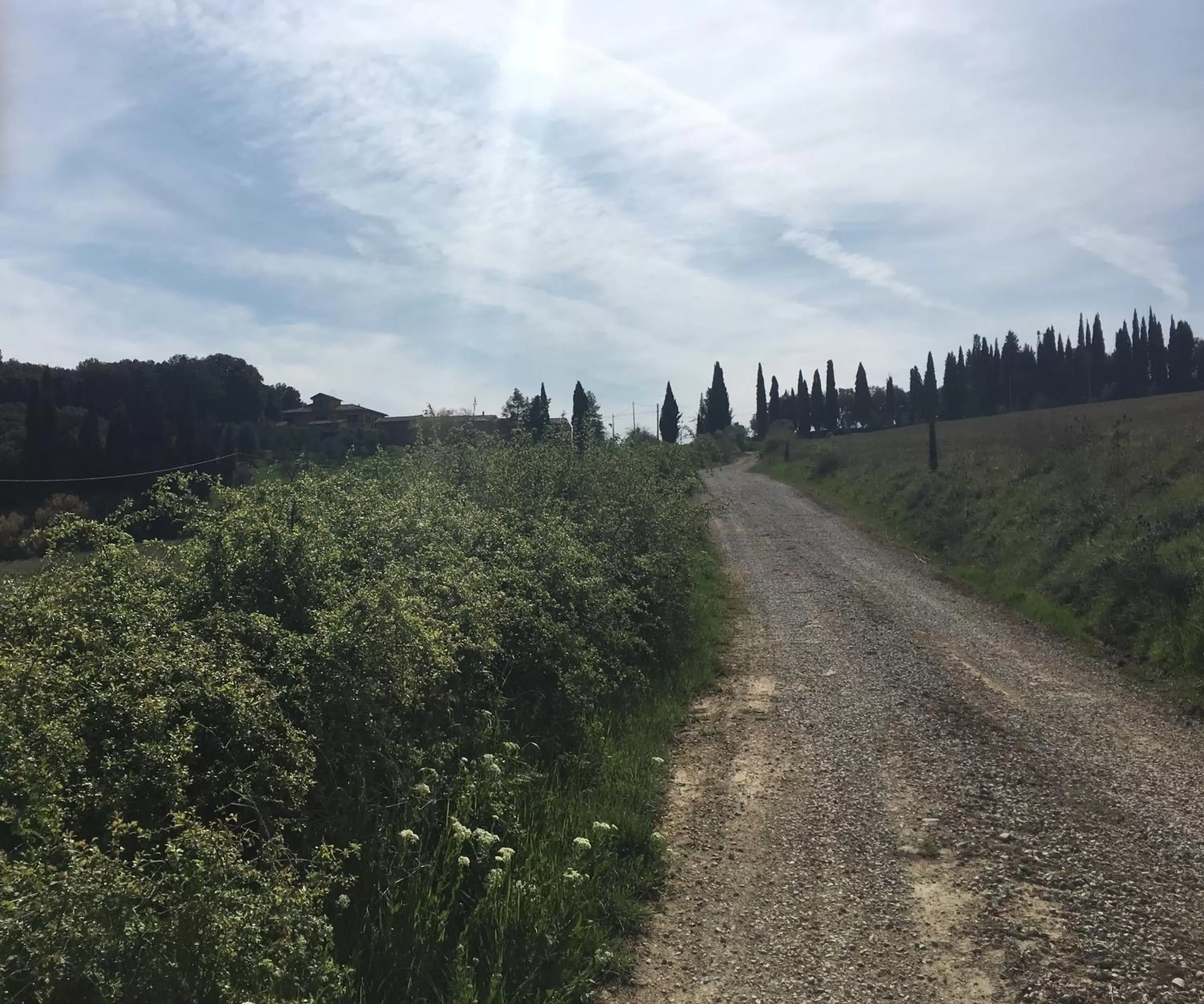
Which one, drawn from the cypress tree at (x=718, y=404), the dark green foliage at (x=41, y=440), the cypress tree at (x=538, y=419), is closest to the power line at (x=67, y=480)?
the dark green foliage at (x=41, y=440)

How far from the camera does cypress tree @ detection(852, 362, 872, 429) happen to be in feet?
323

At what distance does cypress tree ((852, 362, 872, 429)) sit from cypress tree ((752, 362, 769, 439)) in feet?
34.5

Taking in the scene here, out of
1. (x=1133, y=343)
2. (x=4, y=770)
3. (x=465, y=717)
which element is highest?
(x=1133, y=343)

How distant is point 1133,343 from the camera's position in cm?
8631

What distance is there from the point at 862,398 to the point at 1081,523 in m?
89.3

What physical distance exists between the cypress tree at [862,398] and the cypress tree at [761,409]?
1052 cm

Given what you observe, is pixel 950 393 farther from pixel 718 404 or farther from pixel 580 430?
pixel 580 430

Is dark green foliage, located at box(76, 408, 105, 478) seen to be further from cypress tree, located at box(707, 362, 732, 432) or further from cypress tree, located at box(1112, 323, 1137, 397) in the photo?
cypress tree, located at box(1112, 323, 1137, 397)

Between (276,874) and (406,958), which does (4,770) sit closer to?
(276,874)

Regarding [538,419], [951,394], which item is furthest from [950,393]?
[538,419]

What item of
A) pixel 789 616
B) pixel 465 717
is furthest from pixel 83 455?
pixel 465 717

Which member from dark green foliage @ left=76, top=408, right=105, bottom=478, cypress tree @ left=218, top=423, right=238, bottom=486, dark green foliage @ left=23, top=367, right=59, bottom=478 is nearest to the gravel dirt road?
cypress tree @ left=218, top=423, right=238, bottom=486

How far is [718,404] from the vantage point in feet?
291

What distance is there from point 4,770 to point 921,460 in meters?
30.1
